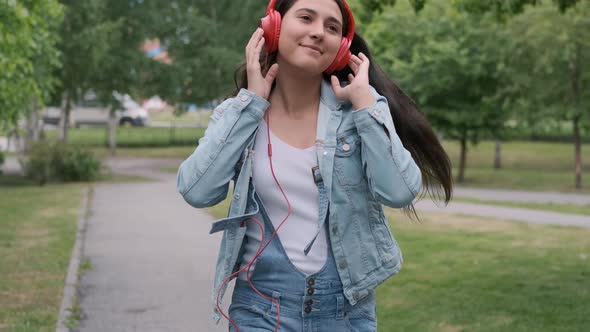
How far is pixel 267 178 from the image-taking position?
2.87 metres

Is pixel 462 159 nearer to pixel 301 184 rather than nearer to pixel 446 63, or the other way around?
pixel 446 63

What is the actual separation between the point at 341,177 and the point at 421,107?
990 inches

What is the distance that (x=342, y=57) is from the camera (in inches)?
116

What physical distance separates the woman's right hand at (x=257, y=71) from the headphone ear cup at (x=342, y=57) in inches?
7.2

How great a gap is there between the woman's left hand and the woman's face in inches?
3.5

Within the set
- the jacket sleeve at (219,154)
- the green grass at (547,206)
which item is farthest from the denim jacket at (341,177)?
the green grass at (547,206)

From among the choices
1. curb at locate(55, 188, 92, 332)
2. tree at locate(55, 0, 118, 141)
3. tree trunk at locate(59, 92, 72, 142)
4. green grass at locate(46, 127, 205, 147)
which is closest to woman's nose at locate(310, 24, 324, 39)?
curb at locate(55, 188, 92, 332)

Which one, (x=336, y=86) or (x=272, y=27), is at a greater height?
(x=272, y=27)

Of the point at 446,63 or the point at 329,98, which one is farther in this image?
the point at 446,63

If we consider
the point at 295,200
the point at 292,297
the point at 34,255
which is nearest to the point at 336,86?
the point at 295,200

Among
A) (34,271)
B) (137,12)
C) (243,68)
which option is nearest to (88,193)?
(137,12)

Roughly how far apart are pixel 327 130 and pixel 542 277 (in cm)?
657

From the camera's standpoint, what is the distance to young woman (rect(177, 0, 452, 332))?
111 inches

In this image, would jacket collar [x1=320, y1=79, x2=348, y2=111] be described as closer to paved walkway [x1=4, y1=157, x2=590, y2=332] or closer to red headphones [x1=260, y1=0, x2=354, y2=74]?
red headphones [x1=260, y1=0, x2=354, y2=74]
